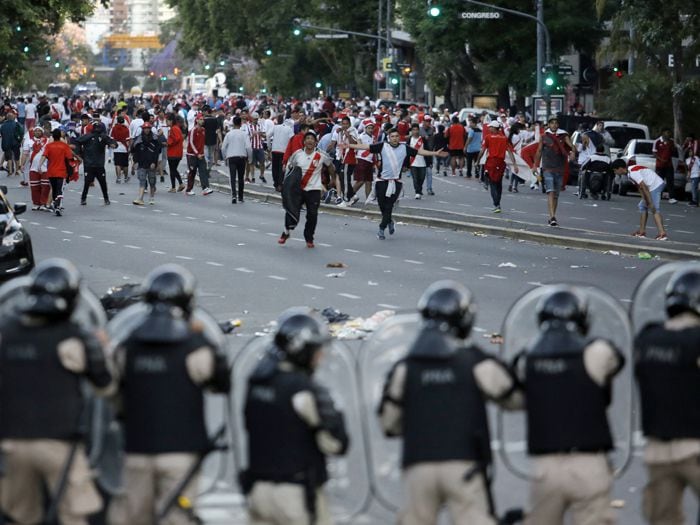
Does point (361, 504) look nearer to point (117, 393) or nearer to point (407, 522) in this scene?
point (407, 522)

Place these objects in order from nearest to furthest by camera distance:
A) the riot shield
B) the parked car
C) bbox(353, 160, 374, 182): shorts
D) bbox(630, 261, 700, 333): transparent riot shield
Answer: the riot shield < bbox(630, 261, 700, 333): transparent riot shield < bbox(353, 160, 374, 182): shorts < the parked car

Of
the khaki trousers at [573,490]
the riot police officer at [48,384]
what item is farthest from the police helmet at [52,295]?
the khaki trousers at [573,490]

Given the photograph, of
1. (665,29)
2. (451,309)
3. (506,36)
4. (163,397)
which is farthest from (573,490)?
(506,36)

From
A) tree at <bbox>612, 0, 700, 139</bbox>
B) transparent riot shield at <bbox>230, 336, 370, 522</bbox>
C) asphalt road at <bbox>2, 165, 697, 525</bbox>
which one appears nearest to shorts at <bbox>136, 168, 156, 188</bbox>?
asphalt road at <bbox>2, 165, 697, 525</bbox>

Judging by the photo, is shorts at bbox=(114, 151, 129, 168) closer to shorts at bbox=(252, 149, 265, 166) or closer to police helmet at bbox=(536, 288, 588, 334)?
shorts at bbox=(252, 149, 265, 166)

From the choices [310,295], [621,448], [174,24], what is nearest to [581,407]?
[621,448]

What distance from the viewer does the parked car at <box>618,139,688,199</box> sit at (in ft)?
116

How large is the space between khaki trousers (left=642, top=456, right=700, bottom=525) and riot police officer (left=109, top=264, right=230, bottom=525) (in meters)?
1.95

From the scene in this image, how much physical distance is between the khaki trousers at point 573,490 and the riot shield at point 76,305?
2.02 meters

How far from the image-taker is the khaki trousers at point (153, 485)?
652cm

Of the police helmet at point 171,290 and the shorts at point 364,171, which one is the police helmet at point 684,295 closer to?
the police helmet at point 171,290

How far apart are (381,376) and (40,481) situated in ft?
5.10

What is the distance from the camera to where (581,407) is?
6.48 meters

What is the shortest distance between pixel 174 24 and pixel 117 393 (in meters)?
116
